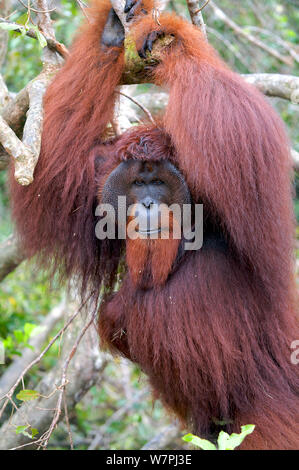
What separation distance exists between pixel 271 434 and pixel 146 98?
3266 millimetres

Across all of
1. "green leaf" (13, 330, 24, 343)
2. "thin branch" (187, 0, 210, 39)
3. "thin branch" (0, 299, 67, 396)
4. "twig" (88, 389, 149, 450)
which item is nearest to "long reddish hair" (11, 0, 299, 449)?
"thin branch" (187, 0, 210, 39)

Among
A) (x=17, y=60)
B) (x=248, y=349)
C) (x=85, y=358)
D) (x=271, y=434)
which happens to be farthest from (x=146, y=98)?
(x=271, y=434)

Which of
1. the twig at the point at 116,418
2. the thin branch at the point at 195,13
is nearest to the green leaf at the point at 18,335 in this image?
the twig at the point at 116,418

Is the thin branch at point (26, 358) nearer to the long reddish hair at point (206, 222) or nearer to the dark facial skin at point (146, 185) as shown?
the long reddish hair at point (206, 222)

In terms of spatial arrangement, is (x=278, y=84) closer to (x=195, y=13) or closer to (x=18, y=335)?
(x=195, y=13)

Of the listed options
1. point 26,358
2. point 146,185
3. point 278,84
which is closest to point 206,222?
point 146,185

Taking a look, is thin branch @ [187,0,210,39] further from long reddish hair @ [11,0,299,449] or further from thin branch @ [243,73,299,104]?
thin branch @ [243,73,299,104]

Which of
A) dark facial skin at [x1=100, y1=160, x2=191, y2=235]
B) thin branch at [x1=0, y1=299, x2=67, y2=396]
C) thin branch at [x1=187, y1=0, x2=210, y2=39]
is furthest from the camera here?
thin branch at [x1=0, y1=299, x2=67, y2=396]

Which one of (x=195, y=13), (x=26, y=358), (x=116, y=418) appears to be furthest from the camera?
(x=116, y=418)

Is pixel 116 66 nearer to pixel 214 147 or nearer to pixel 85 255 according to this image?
pixel 214 147

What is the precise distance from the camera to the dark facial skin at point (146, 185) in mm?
3281

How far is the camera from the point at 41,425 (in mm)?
4730

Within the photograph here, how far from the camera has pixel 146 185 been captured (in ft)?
11.0

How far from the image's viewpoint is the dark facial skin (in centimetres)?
328
